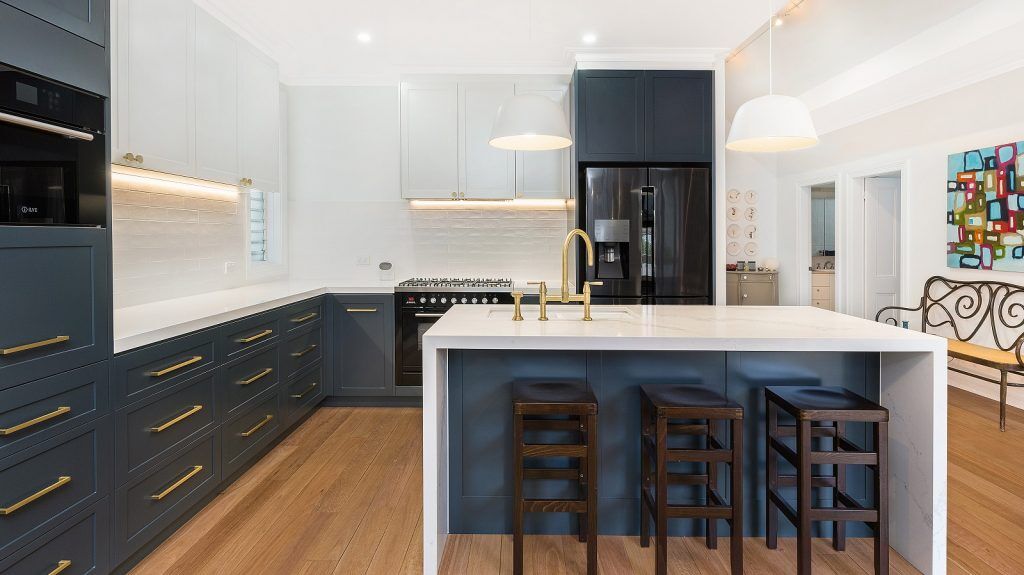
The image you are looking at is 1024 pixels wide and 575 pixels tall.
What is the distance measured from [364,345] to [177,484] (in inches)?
78.6

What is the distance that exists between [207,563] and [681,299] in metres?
3.23

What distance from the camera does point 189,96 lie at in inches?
115

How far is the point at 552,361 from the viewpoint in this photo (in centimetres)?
234

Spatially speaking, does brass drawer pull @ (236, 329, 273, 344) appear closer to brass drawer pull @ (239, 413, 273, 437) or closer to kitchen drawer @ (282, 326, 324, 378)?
kitchen drawer @ (282, 326, 324, 378)

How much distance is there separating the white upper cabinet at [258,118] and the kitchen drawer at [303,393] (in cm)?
135

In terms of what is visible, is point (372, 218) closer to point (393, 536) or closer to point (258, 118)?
point (258, 118)

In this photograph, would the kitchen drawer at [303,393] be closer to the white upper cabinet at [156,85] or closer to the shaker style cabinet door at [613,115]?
the white upper cabinet at [156,85]

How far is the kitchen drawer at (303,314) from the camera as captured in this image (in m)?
3.54

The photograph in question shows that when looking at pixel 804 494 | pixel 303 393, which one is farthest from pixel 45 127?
pixel 804 494

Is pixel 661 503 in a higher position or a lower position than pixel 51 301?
lower

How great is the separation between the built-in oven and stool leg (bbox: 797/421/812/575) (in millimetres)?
2531

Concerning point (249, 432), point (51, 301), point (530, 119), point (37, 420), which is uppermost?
point (530, 119)

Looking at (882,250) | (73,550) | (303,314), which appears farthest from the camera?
(882,250)

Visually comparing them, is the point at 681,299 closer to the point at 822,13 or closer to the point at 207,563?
the point at 822,13
